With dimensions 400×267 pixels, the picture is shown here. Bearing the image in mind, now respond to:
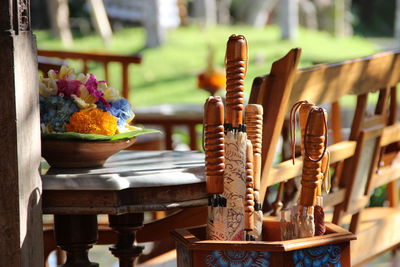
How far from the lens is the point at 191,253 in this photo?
2.15 meters

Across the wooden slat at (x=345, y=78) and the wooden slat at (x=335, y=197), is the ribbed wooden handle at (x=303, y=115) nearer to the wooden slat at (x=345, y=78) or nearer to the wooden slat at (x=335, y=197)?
the wooden slat at (x=345, y=78)

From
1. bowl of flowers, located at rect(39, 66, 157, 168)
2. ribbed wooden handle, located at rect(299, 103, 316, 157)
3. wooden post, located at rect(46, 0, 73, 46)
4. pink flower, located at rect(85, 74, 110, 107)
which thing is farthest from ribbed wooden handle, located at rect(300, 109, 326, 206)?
wooden post, located at rect(46, 0, 73, 46)

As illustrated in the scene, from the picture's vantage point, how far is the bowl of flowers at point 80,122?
236cm

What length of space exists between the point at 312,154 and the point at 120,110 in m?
0.54

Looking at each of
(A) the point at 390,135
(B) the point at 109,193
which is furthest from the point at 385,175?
(B) the point at 109,193

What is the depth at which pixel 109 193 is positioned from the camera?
87.6 inches

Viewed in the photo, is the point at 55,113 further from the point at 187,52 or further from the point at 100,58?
the point at 187,52

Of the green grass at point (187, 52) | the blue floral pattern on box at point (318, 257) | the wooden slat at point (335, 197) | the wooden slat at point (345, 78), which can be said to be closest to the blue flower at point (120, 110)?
the wooden slat at point (345, 78)

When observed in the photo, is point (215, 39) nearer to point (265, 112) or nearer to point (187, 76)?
point (187, 76)

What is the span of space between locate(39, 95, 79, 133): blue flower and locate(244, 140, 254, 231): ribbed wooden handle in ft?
1.54

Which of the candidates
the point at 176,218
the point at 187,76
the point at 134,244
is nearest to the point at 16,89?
the point at 134,244

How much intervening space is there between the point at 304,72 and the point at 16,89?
938mm

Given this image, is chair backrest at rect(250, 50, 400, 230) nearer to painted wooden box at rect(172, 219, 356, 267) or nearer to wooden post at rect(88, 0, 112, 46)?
painted wooden box at rect(172, 219, 356, 267)

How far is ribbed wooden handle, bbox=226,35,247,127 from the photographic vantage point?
2.24m
